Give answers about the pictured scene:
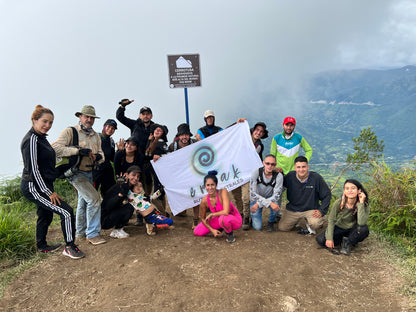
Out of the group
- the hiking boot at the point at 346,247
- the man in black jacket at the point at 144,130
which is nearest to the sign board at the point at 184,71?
the man in black jacket at the point at 144,130

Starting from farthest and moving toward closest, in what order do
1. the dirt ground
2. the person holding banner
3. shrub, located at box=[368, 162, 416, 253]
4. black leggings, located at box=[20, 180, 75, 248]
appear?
the person holding banner, shrub, located at box=[368, 162, 416, 253], black leggings, located at box=[20, 180, 75, 248], the dirt ground

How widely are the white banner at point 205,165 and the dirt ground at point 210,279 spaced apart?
1.40 metres

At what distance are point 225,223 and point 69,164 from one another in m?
3.17

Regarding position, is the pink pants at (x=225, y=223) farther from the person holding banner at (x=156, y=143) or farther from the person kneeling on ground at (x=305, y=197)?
the person holding banner at (x=156, y=143)

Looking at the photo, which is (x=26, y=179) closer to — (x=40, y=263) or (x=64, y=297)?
(x=40, y=263)

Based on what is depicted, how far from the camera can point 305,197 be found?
562cm

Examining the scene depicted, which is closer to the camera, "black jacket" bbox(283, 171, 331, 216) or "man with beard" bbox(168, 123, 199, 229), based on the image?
"black jacket" bbox(283, 171, 331, 216)

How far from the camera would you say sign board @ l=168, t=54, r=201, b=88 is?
831 cm


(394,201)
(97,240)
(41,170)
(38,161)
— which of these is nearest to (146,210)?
(97,240)

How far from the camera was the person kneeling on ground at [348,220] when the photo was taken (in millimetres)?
4559

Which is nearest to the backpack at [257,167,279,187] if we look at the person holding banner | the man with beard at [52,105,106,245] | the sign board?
the person holding banner

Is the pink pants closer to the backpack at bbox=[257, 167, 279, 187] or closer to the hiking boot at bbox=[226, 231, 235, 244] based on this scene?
the hiking boot at bbox=[226, 231, 235, 244]

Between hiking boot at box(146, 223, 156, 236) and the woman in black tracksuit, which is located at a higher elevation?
the woman in black tracksuit

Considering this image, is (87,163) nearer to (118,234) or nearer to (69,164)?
(69,164)
